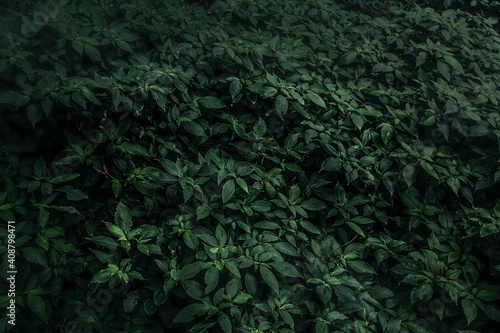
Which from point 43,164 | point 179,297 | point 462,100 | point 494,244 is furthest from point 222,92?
point 494,244

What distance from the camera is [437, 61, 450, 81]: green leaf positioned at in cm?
259

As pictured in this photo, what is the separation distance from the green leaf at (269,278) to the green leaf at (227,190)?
1.19ft

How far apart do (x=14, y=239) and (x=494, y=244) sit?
7.68ft

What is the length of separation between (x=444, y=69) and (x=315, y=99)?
41.3 inches

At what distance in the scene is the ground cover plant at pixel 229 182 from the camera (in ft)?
5.70

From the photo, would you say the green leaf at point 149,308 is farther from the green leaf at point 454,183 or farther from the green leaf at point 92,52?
the green leaf at point 454,183

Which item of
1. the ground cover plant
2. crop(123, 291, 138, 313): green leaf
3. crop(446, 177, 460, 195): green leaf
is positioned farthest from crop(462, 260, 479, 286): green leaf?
crop(123, 291, 138, 313): green leaf

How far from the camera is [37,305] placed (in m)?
1.63

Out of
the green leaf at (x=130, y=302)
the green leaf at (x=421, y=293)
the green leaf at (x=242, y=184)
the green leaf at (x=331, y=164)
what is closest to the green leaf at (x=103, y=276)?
the green leaf at (x=130, y=302)

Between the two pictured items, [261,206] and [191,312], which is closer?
[191,312]

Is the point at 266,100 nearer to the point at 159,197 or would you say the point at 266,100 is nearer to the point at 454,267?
the point at 159,197

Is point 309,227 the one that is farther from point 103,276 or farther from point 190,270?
point 103,276

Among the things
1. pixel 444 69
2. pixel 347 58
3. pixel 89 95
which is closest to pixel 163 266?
pixel 89 95

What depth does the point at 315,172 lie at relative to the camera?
7.07 ft
